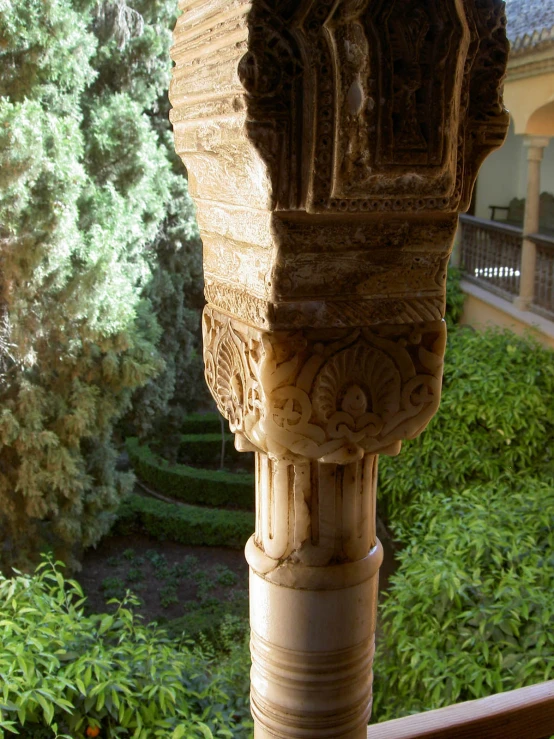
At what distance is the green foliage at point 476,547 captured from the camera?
2908 mm

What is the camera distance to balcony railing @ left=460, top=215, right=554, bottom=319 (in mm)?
6676

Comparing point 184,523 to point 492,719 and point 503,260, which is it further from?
point 492,719

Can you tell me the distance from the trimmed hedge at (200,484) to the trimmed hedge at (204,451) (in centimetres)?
78

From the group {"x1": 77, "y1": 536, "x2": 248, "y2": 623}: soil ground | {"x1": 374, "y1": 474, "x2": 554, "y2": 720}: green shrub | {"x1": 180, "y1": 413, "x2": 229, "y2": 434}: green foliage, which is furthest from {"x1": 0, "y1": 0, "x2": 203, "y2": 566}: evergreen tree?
{"x1": 180, "y1": 413, "x2": 229, "y2": 434}: green foliage

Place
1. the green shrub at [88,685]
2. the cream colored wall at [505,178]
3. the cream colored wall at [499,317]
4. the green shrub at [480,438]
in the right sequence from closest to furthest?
the green shrub at [88,685] → the green shrub at [480,438] → the cream colored wall at [499,317] → the cream colored wall at [505,178]

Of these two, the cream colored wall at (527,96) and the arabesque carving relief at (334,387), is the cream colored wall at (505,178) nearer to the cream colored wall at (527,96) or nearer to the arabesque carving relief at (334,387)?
the cream colored wall at (527,96)

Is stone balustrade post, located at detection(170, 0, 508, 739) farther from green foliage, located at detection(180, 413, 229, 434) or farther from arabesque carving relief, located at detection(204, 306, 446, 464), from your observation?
green foliage, located at detection(180, 413, 229, 434)

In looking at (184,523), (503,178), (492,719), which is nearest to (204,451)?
(184,523)

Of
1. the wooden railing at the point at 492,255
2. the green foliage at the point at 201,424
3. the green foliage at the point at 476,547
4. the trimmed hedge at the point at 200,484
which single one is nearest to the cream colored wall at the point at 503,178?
the wooden railing at the point at 492,255

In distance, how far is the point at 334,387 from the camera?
3.96 ft

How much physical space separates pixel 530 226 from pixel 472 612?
4.62 metres

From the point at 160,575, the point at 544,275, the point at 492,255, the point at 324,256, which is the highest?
the point at 324,256

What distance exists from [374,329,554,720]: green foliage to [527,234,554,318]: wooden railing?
0.93m

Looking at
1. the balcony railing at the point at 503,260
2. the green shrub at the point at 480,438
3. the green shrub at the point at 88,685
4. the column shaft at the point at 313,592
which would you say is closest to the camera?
the column shaft at the point at 313,592
